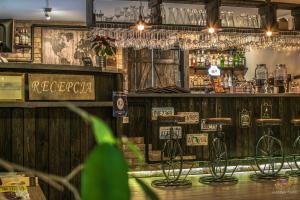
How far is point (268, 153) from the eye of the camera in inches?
245

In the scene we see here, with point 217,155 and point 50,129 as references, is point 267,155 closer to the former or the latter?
point 217,155

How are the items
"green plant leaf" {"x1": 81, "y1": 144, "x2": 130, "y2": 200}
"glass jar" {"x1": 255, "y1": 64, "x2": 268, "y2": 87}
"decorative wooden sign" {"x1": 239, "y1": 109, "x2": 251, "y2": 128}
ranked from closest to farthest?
"green plant leaf" {"x1": 81, "y1": 144, "x2": 130, "y2": 200} → "decorative wooden sign" {"x1": 239, "y1": 109, "x2": 251, "y2": 128} → "glass jar" {"x1": 255, "y1": 64, "x2": 268, "y2": 87}

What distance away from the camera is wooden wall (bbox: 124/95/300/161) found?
21.0 ft

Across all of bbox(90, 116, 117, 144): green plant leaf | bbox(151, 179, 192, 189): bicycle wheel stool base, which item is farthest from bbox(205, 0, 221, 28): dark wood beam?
bbox(90, 116, 117, 144): green plant leaf

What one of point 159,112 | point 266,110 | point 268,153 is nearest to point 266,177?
point 268,153

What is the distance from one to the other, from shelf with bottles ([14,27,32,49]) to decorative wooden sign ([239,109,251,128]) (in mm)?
4717

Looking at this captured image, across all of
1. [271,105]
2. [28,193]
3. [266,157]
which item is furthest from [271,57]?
[28,193]

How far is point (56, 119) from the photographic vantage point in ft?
13.1

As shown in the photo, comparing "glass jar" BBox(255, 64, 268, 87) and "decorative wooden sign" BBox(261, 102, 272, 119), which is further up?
"glass jar" BBox(255, 64, 268, 87)

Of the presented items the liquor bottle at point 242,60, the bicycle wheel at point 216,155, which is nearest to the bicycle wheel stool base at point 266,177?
the bicycle wheel at point 216,155

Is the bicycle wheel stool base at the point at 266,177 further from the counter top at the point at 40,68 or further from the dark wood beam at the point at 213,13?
the counter top at the point at 40,68

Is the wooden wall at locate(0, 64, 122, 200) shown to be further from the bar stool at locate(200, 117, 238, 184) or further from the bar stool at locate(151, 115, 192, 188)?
the bar stool at locate(200, 117, 238, 184)

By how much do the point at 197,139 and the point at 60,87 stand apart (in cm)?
312

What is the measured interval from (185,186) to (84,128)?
1.82 meters
